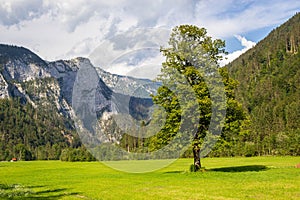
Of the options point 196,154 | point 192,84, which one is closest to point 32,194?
point 196,154

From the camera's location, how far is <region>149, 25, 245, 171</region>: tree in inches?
1575

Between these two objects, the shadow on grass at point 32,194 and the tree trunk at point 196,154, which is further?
the tree trunk at point 196,154

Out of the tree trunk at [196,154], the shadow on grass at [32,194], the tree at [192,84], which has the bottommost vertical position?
the shadow on grass at [32,194]

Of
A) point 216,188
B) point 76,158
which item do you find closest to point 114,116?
point 216,188

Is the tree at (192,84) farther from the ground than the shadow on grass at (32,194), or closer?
farther from the ground

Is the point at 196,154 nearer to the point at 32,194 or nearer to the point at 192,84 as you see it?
the point at 192,84

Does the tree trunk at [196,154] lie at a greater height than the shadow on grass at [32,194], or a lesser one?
greater

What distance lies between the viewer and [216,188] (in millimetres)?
27062

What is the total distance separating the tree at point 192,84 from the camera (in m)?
40.0

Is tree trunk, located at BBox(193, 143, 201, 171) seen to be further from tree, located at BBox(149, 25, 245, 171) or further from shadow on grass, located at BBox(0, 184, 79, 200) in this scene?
shadow on grass, located at BBox(0, 184, 79, 200)

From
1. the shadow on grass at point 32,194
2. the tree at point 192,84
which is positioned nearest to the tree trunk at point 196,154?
the tree at point 192,84

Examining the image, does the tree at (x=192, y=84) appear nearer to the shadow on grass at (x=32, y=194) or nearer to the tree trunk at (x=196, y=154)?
the tree trunk at (x=196, y=154)

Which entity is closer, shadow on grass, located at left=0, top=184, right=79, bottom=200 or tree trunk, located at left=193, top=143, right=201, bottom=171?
shadow on grass, located at left=0, top=184, right=79, bottom=200

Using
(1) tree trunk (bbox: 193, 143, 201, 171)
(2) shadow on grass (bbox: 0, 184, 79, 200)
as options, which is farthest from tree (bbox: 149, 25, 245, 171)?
(2) shadow on grass (bbox: 0, 184, 79, 200)
